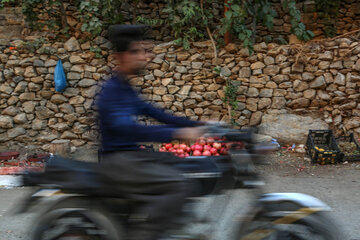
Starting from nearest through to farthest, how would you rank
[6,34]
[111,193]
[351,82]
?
[111,193] → [351,82] → [6,34]

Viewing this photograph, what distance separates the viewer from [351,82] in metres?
7.48

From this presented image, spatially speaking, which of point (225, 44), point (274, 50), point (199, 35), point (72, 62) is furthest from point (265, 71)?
point (72, 62)

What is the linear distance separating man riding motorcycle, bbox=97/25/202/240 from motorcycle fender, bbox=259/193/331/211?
542 millimetres

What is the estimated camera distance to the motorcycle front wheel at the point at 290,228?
91.0 inches

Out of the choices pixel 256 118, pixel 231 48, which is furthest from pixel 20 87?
pixel 256 118

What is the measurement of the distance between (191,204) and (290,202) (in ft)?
2.10

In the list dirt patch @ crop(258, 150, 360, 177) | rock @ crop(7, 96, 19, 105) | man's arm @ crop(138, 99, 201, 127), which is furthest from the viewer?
rock @ crop(7, 96, 19, 105)

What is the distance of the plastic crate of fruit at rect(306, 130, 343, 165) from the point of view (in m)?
6.20

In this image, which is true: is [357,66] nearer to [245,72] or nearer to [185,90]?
[245,72]

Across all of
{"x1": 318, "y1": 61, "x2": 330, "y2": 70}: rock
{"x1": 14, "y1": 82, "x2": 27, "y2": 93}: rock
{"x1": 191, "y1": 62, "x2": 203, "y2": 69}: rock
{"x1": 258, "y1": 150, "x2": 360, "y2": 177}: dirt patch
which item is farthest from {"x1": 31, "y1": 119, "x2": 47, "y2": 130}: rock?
{"x1": 318, "y1": 61, "x2": 330, "y2": 70}: rock

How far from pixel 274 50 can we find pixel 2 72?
5.68m

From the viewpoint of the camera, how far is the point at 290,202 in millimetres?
2359

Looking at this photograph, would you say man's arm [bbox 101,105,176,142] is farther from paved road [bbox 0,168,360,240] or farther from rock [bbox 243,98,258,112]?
rock [bbox 243,98,258,112]

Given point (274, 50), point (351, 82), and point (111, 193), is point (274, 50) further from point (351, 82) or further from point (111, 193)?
point (111, 193)
